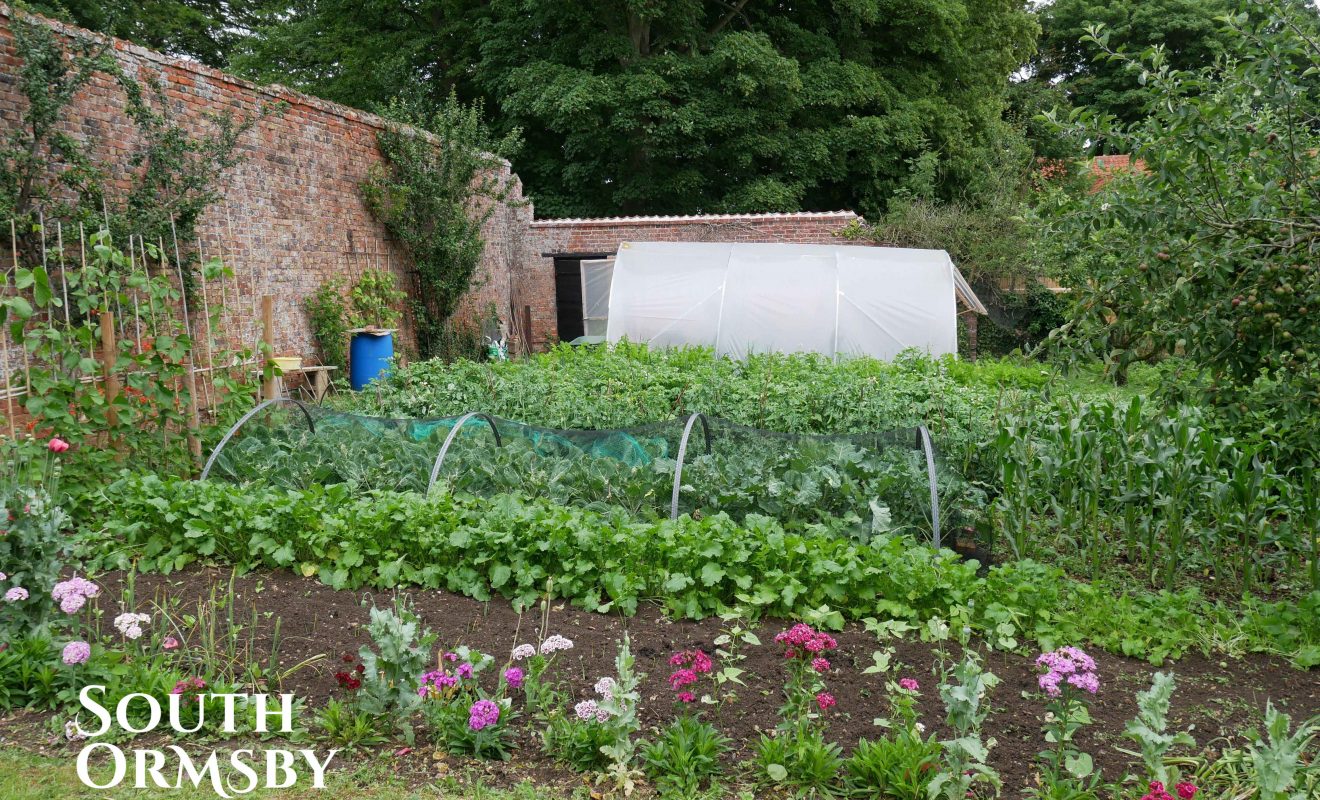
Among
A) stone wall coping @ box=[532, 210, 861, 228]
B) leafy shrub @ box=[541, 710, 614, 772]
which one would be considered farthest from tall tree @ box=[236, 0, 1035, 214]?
leafy shrub @ box=[541, 710, 614, 772]

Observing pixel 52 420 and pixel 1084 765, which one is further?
pixel 52 420

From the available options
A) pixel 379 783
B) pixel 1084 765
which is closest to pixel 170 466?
pixel 379 783

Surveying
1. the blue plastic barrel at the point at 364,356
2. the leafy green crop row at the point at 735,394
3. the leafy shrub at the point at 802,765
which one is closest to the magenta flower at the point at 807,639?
the leafy shrub at the point at 802,765

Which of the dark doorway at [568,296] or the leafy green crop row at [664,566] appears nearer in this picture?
the leafy green crop row at [664,566]

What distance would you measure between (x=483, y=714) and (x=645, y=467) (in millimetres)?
2427

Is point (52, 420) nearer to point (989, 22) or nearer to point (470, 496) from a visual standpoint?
point (470, 496)

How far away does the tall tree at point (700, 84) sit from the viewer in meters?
19.5

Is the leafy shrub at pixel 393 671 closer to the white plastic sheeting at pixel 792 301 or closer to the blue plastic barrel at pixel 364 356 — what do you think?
the white plastic sheeting at pixel 792 301

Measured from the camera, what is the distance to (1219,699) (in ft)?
11.8

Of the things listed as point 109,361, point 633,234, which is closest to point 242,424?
point 109,361

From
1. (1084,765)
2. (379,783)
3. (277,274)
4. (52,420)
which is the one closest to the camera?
(1084,765)

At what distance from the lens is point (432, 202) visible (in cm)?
1382

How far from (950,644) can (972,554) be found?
4.10ft

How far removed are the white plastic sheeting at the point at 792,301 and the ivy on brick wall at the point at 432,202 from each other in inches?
104
